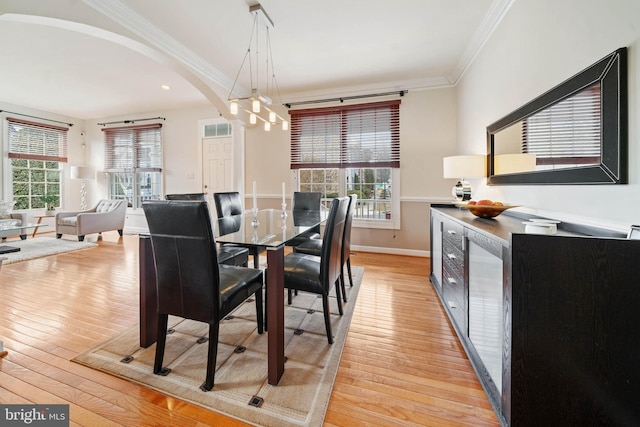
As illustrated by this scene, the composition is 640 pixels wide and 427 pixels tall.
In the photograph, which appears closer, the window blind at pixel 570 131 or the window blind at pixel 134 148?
the window blind at pixel 570 131

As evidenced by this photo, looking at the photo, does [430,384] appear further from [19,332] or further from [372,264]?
[19,332]

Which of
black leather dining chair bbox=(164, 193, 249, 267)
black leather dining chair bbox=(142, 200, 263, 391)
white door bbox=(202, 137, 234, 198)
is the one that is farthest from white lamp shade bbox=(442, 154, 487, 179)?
white door bbox=(202, 137, 234, 198)

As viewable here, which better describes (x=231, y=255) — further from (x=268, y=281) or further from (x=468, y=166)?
(x=468, y=166)

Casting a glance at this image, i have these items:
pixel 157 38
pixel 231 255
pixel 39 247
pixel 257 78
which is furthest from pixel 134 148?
pixel 231 255

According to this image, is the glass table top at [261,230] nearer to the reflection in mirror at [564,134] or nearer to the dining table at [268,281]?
the dining table at [268,281]

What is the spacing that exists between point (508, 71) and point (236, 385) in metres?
3.17

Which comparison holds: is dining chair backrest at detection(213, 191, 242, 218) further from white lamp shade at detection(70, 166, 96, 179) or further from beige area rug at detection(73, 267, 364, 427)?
white lamp shade at detection(70, 166, 96, 179)

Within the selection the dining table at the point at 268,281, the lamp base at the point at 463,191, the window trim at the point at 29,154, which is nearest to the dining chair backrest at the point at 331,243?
the dining table at the point at 268,281

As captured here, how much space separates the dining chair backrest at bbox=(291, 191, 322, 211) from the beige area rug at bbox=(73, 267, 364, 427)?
1.62 m

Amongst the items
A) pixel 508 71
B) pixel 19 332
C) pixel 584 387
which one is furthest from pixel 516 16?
pixel 19 332

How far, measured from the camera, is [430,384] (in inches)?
59.1

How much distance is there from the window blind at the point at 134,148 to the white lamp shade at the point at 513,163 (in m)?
6.23

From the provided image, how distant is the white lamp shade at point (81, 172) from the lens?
5.89m

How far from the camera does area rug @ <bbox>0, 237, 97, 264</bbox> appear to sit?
3.89 metres
